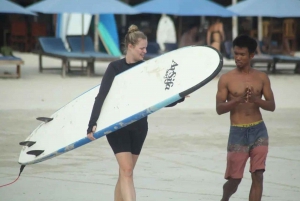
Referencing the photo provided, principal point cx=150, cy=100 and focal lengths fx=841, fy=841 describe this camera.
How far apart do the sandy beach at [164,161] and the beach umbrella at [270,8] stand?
741cm

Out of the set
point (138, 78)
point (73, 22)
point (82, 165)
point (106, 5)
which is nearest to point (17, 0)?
point (73, 22)

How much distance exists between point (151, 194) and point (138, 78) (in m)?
1.57

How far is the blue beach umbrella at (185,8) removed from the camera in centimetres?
2162

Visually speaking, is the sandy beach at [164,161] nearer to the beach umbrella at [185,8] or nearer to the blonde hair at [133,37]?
the blonde hair at [133,37]

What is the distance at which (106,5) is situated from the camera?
69.3 feet

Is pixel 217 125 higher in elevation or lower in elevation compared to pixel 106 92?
lower

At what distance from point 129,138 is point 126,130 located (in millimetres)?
62

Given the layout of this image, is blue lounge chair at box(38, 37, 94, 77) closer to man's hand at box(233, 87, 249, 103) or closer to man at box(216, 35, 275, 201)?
man at box(216, 35, 275, 201)

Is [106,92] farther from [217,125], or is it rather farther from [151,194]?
[217,125]

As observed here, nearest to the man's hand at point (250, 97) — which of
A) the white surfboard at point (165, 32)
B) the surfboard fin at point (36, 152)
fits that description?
the surfboard fin at point (36, 152)

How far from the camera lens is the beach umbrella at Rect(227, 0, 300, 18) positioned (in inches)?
868

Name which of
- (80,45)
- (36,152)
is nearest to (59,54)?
(80,45)

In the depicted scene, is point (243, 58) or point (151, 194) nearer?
point (243, 58)

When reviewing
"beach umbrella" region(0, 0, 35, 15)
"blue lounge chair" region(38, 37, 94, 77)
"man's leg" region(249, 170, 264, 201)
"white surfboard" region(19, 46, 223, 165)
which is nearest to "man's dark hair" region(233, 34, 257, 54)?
"white surfboard" region(19, 46, 223, 165)
